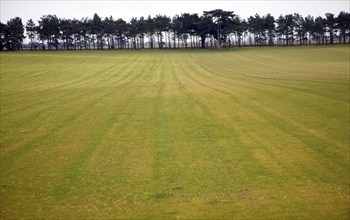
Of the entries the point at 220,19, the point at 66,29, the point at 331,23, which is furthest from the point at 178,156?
the point at 331,23

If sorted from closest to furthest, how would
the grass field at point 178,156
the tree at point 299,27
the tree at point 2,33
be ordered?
the grass field at point 178,156 < the tree at point 2,33 < the tree at point 299,27

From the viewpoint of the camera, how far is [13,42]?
402ft

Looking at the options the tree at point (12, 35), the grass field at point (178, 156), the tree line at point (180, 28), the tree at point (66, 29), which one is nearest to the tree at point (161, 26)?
the tree line at point (180, 28)

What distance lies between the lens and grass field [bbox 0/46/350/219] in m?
10.6

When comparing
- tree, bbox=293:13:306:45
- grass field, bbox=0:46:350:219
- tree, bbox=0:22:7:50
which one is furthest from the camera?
tree, bbox=293:13:306:45

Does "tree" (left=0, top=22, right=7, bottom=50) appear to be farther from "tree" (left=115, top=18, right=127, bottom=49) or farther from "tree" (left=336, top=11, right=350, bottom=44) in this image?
"tree" (left=336, top=11, right=350, bottom=44)

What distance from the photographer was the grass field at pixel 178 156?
418 inches

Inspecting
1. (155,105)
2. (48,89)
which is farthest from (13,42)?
(155,105)

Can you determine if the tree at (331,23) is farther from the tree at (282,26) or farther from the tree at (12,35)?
the tree at (12,35)

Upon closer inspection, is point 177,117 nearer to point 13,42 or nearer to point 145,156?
point 145,156

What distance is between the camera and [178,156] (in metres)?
14.9

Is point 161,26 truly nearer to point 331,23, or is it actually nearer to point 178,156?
point 331,23

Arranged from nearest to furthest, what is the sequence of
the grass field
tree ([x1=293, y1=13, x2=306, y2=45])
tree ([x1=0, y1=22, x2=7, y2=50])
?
1. the grass field
2. tree ([x1=0, y1=22, x2=7, y2=50])
3. tree ([x1=293, y1=13, x2=306, y2=45])

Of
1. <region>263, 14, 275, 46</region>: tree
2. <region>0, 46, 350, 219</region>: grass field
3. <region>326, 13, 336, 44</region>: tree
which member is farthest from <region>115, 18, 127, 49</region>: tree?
<region>0, 46, 350, 219</region>: grass field
